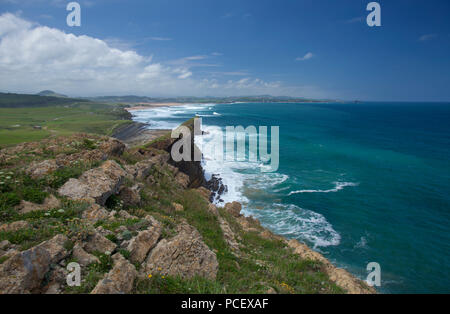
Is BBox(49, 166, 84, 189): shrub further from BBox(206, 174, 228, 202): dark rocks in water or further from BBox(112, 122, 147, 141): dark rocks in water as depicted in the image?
BBox(112, 122, 147, 141): dark rocks in water

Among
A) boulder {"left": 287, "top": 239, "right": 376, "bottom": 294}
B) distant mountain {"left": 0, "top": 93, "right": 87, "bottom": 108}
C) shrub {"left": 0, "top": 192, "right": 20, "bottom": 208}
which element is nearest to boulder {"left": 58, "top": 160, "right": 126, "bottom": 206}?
shrub {"left": 0, "top": 192, "right": 20, "bottom": 208}

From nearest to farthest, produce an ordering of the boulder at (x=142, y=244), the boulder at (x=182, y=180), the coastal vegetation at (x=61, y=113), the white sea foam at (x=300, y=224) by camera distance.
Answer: the boulder at (x=142, y=244), the white sea foam at (x=300, y=224), the boulder at (x=182, y=180), the coastal vegetation at (x=61, y=113)

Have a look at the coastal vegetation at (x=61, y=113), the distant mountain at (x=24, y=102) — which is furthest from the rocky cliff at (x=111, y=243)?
the distant mountain at (x=24, y=102)

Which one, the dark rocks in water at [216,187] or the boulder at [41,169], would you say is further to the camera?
the dark rocks in water at [216,187]

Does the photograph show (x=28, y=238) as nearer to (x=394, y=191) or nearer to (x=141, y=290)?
(x=141, y=290)

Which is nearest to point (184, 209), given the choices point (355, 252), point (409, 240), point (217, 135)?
point (355, 252)

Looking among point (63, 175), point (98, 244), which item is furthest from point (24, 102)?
point (98, 244)

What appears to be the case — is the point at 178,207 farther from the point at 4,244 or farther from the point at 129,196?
the point at 4,244

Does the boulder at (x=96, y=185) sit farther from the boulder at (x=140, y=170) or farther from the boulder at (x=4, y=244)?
the boulder at (x=140, y=170)
